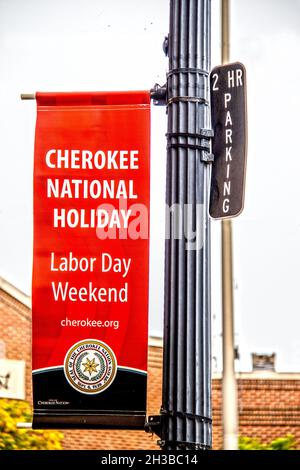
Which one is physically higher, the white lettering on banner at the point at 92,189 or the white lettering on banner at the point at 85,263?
the white lettering on banner at the point at 92,189

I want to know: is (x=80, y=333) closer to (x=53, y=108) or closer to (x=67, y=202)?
(x=67, y=202)

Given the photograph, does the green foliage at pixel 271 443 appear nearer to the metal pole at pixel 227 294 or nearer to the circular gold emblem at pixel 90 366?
the metal pole at pixel 227 294

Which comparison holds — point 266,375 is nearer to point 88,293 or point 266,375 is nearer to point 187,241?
point 88,293

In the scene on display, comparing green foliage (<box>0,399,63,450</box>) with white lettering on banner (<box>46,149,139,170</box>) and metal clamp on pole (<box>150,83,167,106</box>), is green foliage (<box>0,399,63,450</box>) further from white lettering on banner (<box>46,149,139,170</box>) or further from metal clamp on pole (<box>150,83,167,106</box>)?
metal clamp on pole (<box>150,83,167,106</box>)

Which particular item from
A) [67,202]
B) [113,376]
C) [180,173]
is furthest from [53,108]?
[113,376]

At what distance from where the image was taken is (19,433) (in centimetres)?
1342

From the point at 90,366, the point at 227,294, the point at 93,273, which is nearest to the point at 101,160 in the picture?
the point at 93,273

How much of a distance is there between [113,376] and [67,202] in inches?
39.2

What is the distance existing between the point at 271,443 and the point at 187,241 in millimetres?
10455

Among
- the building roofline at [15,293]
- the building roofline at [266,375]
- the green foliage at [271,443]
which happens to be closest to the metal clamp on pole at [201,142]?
the building roofline at [15,293]

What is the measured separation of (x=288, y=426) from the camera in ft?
48.8

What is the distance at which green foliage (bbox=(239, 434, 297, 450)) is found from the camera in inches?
577

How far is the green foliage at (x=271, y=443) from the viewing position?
1466cm

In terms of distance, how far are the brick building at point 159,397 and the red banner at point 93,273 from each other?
878 centimetres
